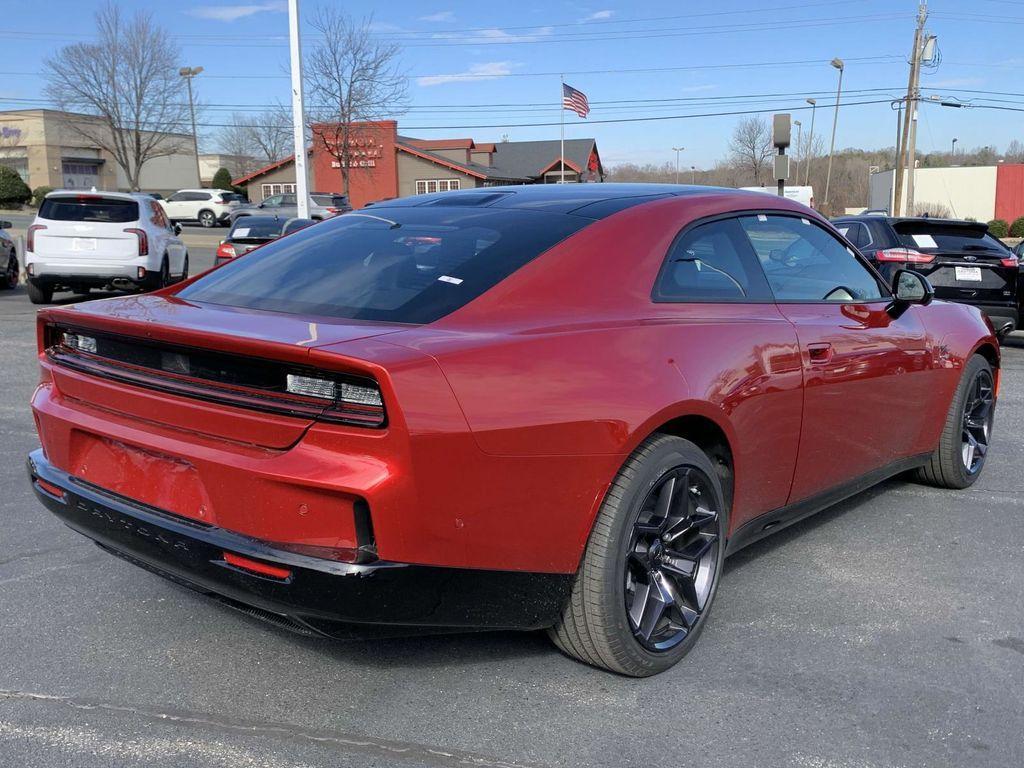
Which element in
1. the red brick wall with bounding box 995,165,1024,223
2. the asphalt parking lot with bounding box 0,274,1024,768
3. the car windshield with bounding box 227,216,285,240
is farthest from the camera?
the red brick wall with bounding box 995,165,1024,223

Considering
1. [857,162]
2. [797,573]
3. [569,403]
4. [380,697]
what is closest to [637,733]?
[380,697]

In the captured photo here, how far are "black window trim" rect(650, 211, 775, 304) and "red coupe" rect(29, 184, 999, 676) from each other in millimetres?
11

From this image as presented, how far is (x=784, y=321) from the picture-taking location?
3604 mm

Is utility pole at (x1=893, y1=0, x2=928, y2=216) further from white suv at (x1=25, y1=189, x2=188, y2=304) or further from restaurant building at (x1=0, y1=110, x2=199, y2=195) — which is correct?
restaurant building at (x1=0, y1=110, x2=199, y2=195)

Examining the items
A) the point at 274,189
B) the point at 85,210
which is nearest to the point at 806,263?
the point at 85,210

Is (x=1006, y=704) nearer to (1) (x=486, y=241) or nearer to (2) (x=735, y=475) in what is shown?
(2) (x=735, y=475)

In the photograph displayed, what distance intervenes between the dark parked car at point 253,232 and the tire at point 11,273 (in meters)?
4.29

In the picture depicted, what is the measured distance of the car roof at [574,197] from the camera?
3480 mm

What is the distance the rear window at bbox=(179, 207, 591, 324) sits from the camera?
9.70 feet

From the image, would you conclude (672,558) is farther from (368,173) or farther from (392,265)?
(368,173)

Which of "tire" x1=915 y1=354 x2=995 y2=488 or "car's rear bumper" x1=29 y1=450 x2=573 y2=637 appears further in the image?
"tire" x1=915 y1=354 x2=995 y2=488

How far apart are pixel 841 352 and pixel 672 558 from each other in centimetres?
125

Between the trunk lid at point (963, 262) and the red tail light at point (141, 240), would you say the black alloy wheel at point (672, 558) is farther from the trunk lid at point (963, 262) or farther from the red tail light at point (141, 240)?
the red tail light at point (141, 240)

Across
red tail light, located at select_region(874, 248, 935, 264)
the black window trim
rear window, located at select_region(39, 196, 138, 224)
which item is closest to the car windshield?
rear window, located at select_region(39, 196, 138, 224)
